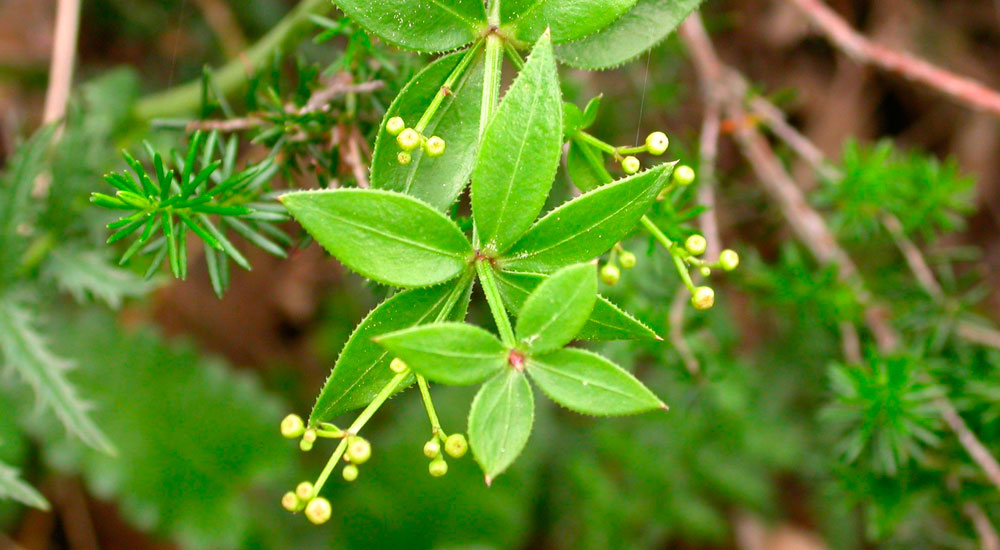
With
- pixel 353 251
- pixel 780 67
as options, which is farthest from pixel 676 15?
pixel 780 67

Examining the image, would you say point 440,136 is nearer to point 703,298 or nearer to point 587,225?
point 587,225

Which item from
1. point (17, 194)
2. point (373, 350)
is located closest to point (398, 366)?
point (373, 350)

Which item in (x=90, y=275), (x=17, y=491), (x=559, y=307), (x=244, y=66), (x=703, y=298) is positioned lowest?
(x=17, y=491)

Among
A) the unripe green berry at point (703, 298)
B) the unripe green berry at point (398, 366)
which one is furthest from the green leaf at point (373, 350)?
the unripe green berry at point (703, 298)

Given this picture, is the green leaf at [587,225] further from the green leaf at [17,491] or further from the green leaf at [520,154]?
the green leaf at [17,491]

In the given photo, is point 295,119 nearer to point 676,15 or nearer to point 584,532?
point 676,15

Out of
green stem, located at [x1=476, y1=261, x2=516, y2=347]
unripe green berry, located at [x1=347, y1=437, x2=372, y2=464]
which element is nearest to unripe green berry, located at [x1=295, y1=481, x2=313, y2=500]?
unripe green berry, located at [x1=347, y1=437, x2=372, y2=464]
